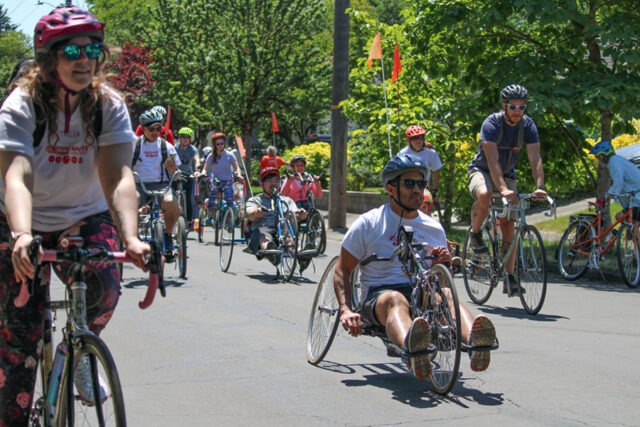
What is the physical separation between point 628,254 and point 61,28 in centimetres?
925

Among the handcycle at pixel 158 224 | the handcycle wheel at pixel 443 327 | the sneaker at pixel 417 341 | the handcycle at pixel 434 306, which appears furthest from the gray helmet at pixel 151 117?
the sneaker at pixel 417 341

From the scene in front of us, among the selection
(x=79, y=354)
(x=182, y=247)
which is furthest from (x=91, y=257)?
(x=182, y=247)

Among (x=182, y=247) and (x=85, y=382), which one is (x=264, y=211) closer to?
(x=182, y=247)

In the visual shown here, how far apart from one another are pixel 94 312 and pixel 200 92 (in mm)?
31242

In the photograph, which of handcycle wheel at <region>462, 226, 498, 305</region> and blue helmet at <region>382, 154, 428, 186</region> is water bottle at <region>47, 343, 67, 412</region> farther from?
handcycle wheel at <region>462, 226, 498, 305</region>

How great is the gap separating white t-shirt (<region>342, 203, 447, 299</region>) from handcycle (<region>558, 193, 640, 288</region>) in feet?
18.8

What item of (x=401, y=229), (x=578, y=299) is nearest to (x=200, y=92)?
(x=578, y=299)

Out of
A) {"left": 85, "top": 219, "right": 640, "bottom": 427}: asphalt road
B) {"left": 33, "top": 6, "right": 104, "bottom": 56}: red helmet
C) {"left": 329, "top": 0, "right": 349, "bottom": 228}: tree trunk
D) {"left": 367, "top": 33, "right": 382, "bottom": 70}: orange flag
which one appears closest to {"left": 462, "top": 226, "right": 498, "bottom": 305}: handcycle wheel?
{"left": 85, "top": 219, "right": 640, "bottom": 427}: asphalt road

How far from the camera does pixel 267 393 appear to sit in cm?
645

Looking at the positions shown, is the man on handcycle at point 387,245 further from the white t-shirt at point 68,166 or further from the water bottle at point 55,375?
the water bottle at point 55,375

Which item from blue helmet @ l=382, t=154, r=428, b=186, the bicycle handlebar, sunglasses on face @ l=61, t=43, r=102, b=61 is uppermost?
sunglasses on face @ l=61, t=43, r=102, b=61

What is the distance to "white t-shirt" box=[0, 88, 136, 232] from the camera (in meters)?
4.21

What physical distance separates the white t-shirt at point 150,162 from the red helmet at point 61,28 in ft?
26.1

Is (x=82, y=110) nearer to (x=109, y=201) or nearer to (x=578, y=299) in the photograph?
(x=109, y=201)
